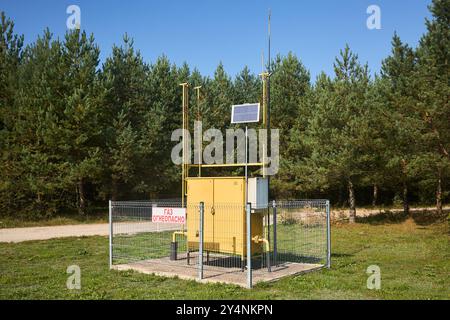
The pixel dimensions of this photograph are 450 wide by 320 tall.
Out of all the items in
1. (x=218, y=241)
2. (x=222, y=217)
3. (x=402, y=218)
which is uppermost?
(x=222, y=217)

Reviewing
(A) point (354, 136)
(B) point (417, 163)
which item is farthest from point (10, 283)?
(A) point (354, 136)

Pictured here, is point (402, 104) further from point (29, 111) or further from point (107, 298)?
point (29, 111)

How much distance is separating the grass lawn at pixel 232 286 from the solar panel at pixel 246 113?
12.1 ft

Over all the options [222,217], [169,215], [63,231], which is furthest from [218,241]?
[63,231]

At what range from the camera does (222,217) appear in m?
10.5

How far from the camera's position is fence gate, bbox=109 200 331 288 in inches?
395

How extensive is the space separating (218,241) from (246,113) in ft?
10.0

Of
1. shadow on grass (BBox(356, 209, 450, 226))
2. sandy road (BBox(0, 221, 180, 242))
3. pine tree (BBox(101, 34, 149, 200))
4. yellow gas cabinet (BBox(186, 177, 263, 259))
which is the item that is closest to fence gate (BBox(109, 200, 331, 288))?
yellow gas cabinet (BBox(186, 177, 263, 259))

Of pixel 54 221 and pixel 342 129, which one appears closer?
pixel 342 129

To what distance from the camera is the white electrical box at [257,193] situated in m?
10.1

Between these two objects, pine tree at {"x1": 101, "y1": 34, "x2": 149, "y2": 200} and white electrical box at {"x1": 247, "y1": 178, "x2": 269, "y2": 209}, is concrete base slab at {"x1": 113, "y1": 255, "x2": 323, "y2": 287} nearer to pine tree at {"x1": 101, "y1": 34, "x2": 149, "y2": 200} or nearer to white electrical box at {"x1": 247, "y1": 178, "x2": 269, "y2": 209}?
white electrical box at {"x1": 247, "y1": 178, "x2": 269, "y2": 209}

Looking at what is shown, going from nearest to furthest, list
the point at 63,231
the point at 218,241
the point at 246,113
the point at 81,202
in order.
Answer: the point at 218,241 < the point at 246,113 < the point at 63,231 < the point at 81,202

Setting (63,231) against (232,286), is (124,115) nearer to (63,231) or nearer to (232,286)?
(63,231)
